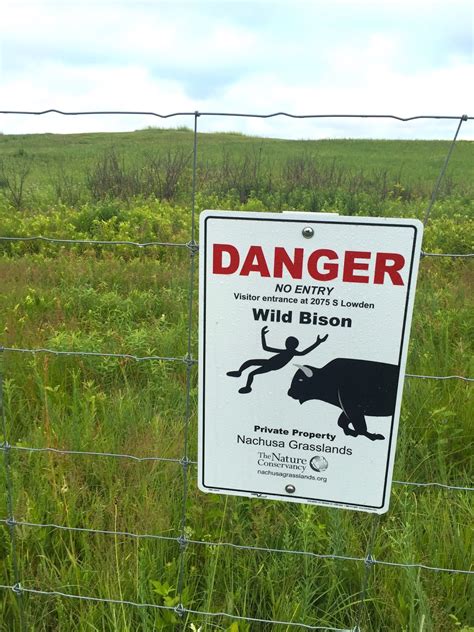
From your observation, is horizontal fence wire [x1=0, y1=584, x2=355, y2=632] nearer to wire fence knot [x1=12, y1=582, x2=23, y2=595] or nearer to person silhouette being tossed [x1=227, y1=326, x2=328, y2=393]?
wire fence knot [x1=12, y1=582, x2=23, y2=595]

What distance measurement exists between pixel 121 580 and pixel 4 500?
2.04 ft

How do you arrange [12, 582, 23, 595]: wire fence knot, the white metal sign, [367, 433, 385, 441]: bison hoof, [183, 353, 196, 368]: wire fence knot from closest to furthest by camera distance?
the white metal sign, [367, 433, 385, 441]: bison hoof, [183, 353, 196, 368]: wire fence knot, [12, 582, 23, 595]: wire fence knot

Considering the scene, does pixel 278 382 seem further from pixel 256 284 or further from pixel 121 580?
pixel 121 580

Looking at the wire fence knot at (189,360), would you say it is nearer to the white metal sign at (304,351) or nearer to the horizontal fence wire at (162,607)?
the white metal sign at (304,351)

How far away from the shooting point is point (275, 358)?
5.08ft

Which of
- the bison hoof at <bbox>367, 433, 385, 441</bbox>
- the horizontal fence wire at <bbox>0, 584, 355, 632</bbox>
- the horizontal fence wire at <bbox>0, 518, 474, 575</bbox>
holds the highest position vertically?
the bison hoof at <bbox>367, 433, 385, 441</bbox>

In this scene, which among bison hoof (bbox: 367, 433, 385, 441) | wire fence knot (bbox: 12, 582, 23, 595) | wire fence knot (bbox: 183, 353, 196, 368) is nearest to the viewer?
bison hoof (bbox: 367, 433, 385, 441)

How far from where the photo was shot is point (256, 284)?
1511 millimetres

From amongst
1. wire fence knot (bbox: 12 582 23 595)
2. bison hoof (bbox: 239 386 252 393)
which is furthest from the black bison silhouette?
wire fence knot (bbox: 12 582 23 595)

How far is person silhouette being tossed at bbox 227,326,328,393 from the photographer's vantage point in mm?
1523

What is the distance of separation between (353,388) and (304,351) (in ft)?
0.58

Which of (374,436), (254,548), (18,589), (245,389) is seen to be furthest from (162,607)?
(374,436)

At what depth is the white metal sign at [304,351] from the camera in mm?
1459

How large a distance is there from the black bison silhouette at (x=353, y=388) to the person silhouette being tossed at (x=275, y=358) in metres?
0.05
